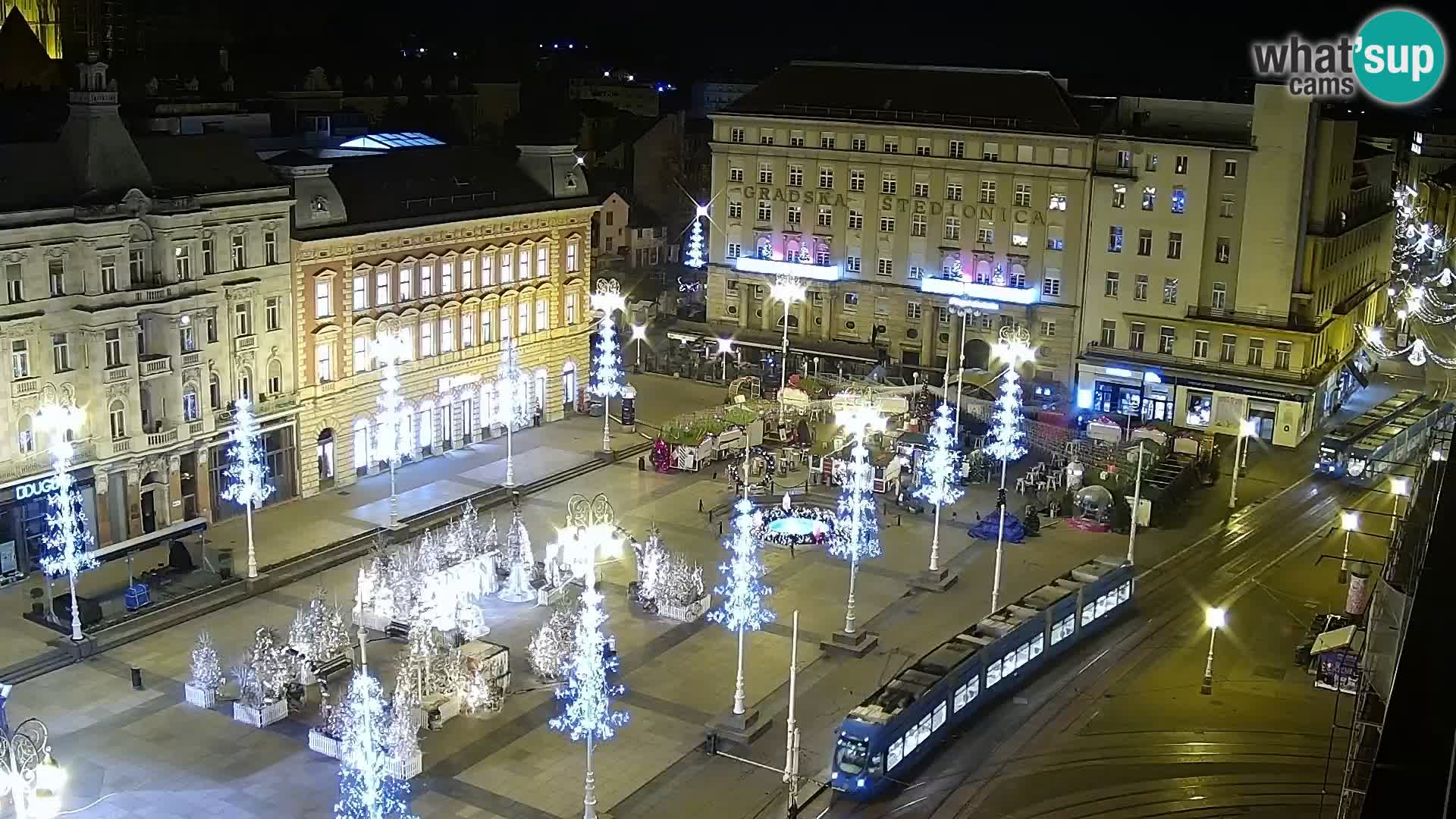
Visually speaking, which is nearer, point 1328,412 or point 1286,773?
point 1286,773

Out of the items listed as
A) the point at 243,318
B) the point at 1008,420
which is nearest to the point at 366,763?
the point at 243,318

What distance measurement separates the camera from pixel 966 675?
147 ft

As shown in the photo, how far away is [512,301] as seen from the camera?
77062 millimetres

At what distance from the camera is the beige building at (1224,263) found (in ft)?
260

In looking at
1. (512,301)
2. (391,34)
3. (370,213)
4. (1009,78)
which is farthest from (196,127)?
(391,34)

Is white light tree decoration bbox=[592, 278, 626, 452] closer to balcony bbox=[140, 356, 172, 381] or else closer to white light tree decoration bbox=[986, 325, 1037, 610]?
white light tree decoration bbox=[986, 325, 1037, 610]

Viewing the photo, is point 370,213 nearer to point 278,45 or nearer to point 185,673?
point 185,673

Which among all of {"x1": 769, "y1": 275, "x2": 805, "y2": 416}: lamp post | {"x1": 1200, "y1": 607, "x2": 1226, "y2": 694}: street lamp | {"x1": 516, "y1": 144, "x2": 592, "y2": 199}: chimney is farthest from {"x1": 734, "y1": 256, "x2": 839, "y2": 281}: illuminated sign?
{"x1": 1200, "y1": 607, "x2": 1226, "y2": 694}: street lamp

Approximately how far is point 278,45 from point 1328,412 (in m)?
101

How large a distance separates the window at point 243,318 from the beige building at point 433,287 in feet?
8.50

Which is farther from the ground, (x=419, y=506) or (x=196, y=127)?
(x=196, y=127)

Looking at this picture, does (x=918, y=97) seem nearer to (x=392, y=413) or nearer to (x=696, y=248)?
(x=696, y=248)

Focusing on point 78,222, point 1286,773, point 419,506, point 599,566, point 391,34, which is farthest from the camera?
point 391,34

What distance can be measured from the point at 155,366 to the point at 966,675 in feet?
114
